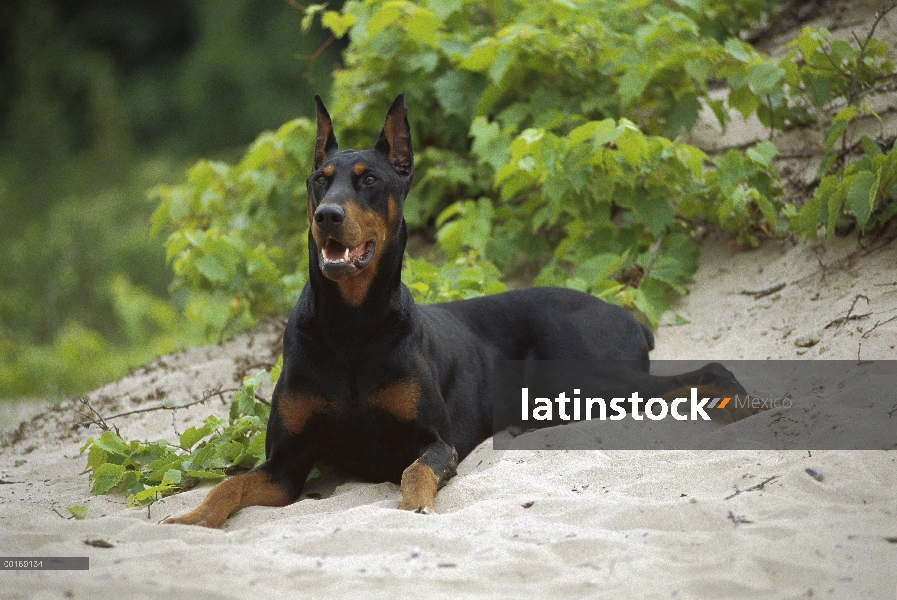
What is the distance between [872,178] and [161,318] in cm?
663

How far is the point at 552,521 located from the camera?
8.68 ft

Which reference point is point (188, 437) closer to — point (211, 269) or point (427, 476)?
point (427, 476)

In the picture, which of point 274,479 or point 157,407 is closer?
point 274,479

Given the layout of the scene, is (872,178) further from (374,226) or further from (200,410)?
(200,410)

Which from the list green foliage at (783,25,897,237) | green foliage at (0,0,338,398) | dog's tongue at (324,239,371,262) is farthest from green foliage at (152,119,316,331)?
green foliage at (0,0,338,398)

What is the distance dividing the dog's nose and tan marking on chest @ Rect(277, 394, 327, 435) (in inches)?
26.7

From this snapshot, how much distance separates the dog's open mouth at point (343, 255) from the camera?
308 cm

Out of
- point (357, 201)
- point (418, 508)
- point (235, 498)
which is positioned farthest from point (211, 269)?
point (418, 508)

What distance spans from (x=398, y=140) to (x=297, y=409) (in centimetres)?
120

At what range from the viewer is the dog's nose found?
303cm

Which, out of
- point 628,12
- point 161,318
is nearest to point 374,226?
point 628,12

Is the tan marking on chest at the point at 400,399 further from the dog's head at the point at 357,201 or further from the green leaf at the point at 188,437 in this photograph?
the green leaf at the point at 188,437

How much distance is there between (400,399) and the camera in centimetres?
328

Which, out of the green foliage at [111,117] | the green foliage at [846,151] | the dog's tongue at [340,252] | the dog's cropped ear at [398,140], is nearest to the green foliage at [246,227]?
the dog's cropped ear at [398,140]
